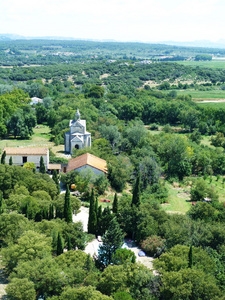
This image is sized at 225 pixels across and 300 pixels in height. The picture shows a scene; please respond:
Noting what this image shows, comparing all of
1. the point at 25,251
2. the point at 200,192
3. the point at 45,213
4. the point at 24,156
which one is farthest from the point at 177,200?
the point at 25,251

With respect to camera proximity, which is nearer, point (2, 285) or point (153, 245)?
point (2, 285)

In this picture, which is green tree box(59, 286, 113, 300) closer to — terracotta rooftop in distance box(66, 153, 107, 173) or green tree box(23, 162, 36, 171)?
terracotta rooftop in distance box(66, 153, 107, 173)

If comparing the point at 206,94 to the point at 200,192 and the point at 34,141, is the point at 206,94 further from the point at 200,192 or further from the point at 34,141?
the point at 200,192

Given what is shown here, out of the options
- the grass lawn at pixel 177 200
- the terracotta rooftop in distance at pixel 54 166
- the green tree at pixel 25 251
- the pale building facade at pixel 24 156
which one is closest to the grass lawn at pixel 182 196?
the grass lawn at pixel 177 200

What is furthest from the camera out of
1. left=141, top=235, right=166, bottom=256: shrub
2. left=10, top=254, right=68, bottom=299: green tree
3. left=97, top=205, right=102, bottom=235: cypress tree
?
→ left=97, top=205, right=102, bottom=235: cypress tree

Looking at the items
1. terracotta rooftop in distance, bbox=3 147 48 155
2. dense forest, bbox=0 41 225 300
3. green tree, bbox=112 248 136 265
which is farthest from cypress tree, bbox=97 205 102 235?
terracotta rooftop in distance, bbox=3 147 48 155

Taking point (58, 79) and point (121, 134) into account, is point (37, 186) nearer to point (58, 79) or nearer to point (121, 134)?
point (121, 134)
